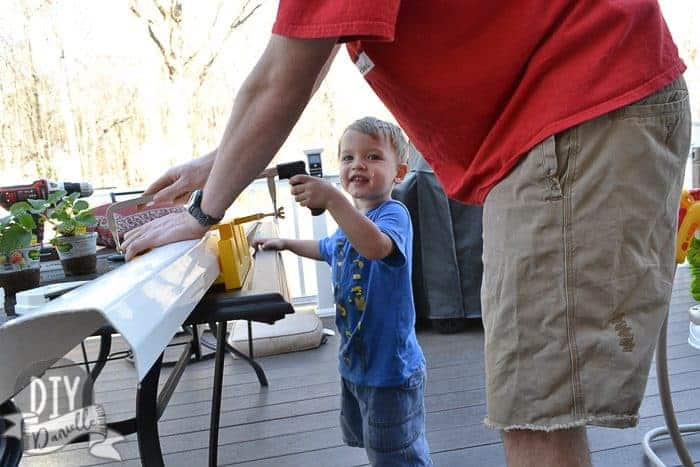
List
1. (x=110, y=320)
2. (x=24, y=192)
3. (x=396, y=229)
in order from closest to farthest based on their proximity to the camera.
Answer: (x=110, y=320) → (x=396, y=229) → (x=24, y=192)

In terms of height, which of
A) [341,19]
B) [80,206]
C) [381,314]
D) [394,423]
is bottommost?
[394,423]

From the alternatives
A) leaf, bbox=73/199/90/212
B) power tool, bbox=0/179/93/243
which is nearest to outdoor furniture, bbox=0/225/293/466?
leaf, bbox=73/199/90/212

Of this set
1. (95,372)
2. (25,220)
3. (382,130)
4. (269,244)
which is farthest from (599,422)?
(95,372)

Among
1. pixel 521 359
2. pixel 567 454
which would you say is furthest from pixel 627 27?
pixel 567 454

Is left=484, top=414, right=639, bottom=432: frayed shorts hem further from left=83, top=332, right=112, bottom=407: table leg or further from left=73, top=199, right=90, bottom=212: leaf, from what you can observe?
left=83, top=332, right=112, bottom=407: table leg

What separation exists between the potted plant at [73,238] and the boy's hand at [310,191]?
0.69m

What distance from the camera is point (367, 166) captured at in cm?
161

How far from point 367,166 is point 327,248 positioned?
29 centimetres

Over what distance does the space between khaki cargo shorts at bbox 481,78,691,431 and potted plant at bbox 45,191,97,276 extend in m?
1.21

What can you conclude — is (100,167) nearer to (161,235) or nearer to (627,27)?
(161,235)

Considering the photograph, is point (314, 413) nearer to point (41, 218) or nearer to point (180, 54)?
point (41, 218)

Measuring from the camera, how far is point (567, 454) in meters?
0.83

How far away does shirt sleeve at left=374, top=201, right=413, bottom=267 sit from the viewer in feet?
4.78

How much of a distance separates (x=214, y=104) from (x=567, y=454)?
570cm
